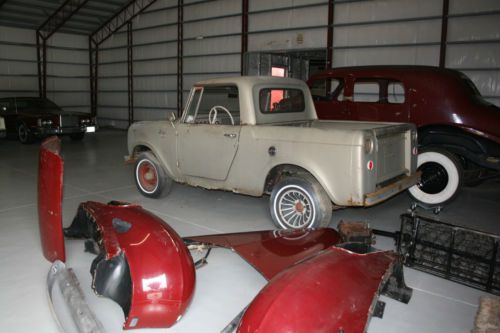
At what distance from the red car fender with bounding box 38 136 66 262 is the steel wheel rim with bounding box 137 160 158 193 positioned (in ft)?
9.16

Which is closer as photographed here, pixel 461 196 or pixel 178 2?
pixel 461 196

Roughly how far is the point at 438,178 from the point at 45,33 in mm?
17246

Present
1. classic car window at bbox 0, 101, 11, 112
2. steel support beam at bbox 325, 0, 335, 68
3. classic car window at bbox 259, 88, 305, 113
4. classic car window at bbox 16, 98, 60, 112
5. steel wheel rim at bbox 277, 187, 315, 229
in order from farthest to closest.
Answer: classic car window at bbox 16, 98, 60, 112 < classic car window at bbox 0, 101, 11, 112 < steel support beam at bbox 325, 0, 335, 68 < classic car window at bbox 259, 88, 305, 113 < steel wheel rim at bbox 277, 187, 315, 229

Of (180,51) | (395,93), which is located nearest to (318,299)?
(395,93)

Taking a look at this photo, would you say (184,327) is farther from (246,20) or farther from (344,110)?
(246,20)

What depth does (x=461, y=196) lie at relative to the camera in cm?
674

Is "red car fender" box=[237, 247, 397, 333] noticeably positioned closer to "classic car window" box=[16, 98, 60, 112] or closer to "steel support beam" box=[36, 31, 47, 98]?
"classic car window" box=[16, 98, 60, 112]

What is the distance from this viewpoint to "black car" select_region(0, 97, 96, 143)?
11.9 m

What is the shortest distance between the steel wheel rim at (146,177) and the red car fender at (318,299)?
4.21 m

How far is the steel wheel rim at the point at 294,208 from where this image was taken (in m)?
4.52

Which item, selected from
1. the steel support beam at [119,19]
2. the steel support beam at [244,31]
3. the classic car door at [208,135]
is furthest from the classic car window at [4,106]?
the classic car door at [208,135]

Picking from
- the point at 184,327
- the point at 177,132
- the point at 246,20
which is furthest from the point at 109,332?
the point at 246,20

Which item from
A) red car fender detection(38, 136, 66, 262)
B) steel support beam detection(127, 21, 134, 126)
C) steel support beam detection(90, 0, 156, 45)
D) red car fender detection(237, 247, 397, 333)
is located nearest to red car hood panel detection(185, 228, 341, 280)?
red car fender detection(237, 247, 397, 333)

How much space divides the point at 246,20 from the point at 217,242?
445 inches
